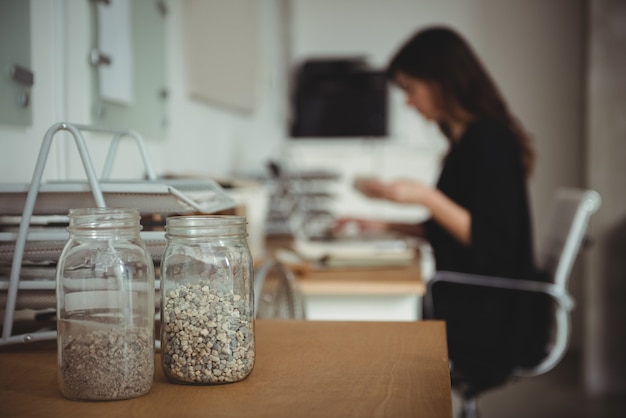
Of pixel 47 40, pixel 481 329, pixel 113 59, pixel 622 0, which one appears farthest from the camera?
pixel 622 0

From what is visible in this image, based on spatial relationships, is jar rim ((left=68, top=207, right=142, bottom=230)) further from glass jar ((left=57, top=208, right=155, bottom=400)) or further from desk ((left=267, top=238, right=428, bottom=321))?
desk ((left=267, top=238, right=428, bottom=321))

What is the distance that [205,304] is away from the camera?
778mm

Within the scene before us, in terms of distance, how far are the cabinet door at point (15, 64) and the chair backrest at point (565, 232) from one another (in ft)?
5.35

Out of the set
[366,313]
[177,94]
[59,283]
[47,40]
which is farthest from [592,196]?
[59,283]

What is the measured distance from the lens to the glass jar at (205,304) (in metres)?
0.78

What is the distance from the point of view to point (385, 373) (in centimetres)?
83

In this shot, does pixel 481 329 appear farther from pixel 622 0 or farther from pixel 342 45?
pixel 342 45

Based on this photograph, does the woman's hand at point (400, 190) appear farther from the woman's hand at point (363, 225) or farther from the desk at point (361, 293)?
the woman's hand at point (363, 225)

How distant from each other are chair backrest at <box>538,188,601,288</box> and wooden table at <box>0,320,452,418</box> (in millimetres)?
1402

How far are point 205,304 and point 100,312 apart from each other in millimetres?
103

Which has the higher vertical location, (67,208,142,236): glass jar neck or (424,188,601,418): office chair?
(67,208,142,236): glass jar neck

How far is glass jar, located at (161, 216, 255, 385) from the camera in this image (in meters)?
0.78

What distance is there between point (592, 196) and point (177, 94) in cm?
129

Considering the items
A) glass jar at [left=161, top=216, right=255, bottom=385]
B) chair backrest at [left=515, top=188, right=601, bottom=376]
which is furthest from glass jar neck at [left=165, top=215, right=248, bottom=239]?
chair backrest at [left=515, top=188, right=601, bottom=376]
